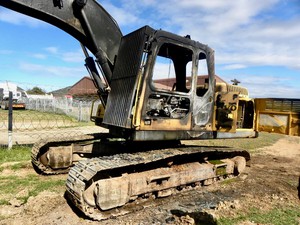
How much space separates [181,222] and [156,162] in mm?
1362

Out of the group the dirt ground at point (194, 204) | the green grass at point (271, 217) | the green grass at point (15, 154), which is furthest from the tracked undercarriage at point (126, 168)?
the green grass at point (15, 154)

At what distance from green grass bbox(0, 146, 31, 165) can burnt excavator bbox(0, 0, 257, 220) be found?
1564mm

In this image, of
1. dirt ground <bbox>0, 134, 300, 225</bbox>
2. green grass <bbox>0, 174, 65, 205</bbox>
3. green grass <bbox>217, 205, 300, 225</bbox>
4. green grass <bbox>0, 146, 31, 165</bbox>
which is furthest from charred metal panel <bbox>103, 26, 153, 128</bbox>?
green grass <bbox>0, 146, 31, 165</bbox>

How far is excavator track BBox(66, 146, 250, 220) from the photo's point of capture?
4742 millimetres

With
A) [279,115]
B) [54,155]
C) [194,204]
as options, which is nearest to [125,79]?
[194,204]

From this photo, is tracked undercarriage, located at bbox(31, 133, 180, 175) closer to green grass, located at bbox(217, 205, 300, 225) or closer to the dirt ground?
the dirt ground

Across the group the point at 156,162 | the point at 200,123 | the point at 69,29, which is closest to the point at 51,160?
the point at 156,162

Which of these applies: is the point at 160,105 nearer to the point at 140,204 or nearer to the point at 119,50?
the point at 119,50

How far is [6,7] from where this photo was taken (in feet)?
15.3

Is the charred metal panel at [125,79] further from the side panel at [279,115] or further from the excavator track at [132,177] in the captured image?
the side panel at [279,115]

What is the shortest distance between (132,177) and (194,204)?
1.32 m

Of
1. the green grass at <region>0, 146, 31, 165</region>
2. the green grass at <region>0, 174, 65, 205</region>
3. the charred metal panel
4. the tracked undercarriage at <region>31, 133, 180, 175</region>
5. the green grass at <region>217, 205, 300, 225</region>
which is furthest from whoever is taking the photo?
the green grass at <region>0, 146, 31, 165</region>

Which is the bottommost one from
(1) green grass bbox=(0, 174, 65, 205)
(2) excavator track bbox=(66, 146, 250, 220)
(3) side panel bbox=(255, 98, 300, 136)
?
(1) green grass bbox=(0, 174, 65, 205)

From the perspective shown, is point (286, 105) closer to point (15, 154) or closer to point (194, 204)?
point (194, 204)
